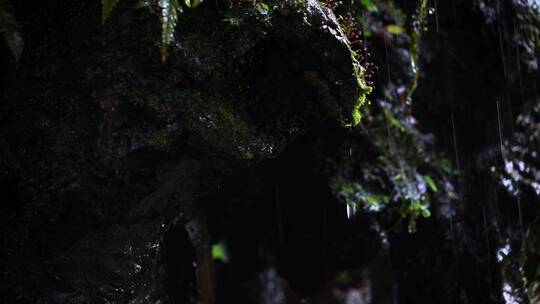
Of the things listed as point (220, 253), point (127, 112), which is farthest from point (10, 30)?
point (220, 253)

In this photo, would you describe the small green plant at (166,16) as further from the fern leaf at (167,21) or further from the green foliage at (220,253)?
the green foliage at (220,253)

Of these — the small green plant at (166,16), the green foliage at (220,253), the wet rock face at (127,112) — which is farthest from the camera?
the green foliage at (220,253)

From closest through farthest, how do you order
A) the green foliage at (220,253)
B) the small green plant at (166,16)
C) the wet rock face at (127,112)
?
the small green plant at (166,16) → the wet rock face at (127,112) → the green foliage at (220,253)

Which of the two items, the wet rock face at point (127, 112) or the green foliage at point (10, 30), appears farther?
the wet rock face at point (127, 112)

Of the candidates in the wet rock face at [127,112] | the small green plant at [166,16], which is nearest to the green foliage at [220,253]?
the wet rock face at [127,112]

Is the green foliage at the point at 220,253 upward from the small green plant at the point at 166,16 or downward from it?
downward

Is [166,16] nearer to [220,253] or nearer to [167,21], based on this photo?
[167,21]

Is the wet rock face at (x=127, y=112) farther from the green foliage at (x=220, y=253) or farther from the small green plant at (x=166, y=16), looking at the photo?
the green foliage at (x=220, y=253)

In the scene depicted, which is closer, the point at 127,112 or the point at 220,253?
the point at 127,112

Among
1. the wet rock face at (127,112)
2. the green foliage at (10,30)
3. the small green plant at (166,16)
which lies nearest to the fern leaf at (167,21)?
the small green plant at (166,16)

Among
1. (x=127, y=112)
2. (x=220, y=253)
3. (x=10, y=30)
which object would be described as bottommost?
(x=220, y=253)
